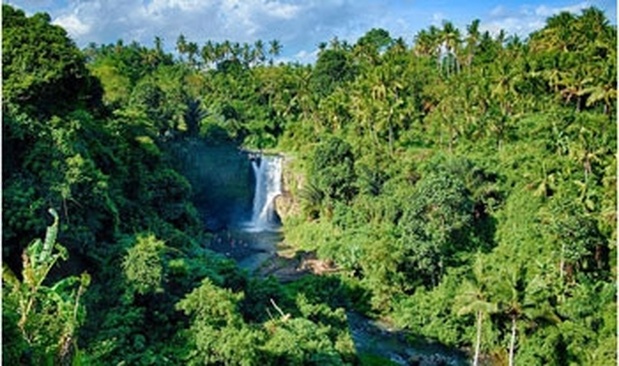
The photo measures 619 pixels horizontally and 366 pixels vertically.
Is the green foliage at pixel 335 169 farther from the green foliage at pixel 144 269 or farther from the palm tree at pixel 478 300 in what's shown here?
the green foliage at pixel 144 269

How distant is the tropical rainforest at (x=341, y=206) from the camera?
15031mm

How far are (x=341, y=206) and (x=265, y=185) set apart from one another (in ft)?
30.2

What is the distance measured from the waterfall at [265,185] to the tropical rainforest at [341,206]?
1.75 meters

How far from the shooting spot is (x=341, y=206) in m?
36.4

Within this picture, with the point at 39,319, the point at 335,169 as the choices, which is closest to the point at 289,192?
the point at 335,169

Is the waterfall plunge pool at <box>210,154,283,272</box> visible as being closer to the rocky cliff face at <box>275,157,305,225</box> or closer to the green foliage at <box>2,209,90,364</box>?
the rocky cliff face at <box>275,157,305,225</box>

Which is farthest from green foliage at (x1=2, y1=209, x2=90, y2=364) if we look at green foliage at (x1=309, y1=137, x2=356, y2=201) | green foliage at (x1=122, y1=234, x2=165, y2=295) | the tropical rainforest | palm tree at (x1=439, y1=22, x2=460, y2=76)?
palm tree at (x1=439, y1=22, x2=460, y2=76)

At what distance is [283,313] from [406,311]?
10544mm

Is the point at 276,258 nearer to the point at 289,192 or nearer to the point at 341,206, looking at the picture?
the point at 341,206

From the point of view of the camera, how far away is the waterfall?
142 feet

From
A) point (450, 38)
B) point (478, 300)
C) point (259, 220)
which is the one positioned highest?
point (450, 38)

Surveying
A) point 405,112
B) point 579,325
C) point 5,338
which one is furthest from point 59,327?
point 405,112

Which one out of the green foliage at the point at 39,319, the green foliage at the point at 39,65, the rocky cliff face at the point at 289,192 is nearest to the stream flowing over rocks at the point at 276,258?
the rocky cliff face at the point at 289,192

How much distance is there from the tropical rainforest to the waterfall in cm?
175
